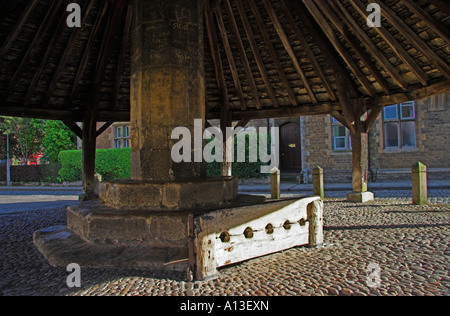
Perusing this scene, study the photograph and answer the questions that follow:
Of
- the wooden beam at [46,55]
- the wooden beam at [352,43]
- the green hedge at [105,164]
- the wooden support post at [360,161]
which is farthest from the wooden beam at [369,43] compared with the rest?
the green hedge at [105,164]

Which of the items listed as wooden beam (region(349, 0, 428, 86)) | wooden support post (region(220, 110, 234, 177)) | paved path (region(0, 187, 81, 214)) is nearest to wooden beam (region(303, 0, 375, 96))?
wooden beam (region(349, 0, 428, 86))

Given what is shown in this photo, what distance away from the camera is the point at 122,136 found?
21594mm

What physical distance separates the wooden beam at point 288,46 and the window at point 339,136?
702cm

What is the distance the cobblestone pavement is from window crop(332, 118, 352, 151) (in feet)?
33.8

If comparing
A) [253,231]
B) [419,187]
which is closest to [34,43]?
[253,231]

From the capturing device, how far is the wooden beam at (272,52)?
24.2 feet

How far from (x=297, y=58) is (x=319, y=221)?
16.9ft

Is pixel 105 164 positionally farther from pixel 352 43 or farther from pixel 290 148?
pixel 352 43

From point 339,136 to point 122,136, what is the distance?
1423cm

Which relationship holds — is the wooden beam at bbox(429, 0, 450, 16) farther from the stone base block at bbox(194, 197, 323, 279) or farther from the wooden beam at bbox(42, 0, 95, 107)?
the wooden beam at bbox(42, 0, 95, 107)

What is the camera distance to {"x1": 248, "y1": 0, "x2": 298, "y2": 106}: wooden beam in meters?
7.39

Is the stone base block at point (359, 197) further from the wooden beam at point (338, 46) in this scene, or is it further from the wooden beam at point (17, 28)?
the wooden beam at point (17, 28)
